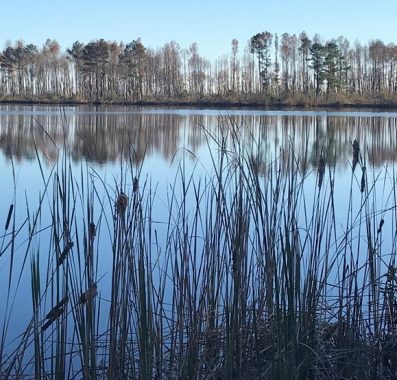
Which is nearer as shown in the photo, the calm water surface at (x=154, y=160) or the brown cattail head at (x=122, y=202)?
the brown cattail head at (x=122, y=202)

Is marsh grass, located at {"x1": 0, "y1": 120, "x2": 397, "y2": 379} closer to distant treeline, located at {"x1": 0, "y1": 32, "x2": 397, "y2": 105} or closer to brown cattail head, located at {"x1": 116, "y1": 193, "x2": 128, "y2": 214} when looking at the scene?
brown cattail head, located at {"x1": 116, "y1": 193, "x2": 128, "y2": 214}

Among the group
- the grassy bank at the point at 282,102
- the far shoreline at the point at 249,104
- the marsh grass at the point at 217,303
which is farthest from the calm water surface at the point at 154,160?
the grassy bank at the point at 282,102

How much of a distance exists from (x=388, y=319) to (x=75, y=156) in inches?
262

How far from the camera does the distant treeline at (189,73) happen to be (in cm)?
3769

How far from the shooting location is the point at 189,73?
46.4 meters

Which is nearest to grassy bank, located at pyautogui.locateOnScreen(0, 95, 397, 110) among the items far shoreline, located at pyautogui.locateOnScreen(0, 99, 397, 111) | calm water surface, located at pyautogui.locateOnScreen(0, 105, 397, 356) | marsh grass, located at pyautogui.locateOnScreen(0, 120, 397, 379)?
far shoreline, located at pyautogui.locateOnScreen(0, 99, 397, 111)

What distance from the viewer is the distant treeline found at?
124 ft

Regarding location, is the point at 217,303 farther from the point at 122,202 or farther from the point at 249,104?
the point at 249,104

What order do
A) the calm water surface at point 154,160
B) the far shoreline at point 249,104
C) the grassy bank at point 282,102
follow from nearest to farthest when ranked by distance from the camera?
the calm water surface at point 154,160
the far shoreline at point 249,104
the grassy bank at point 282,102

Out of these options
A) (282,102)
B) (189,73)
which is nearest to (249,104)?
(282,102)

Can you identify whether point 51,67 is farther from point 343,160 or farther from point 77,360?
point 77,360

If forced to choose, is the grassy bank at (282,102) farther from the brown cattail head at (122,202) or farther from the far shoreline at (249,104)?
the brown cattail head at (122,202)

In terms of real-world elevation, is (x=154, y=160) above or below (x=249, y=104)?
below

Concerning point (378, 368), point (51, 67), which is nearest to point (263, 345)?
point (378, 368)
